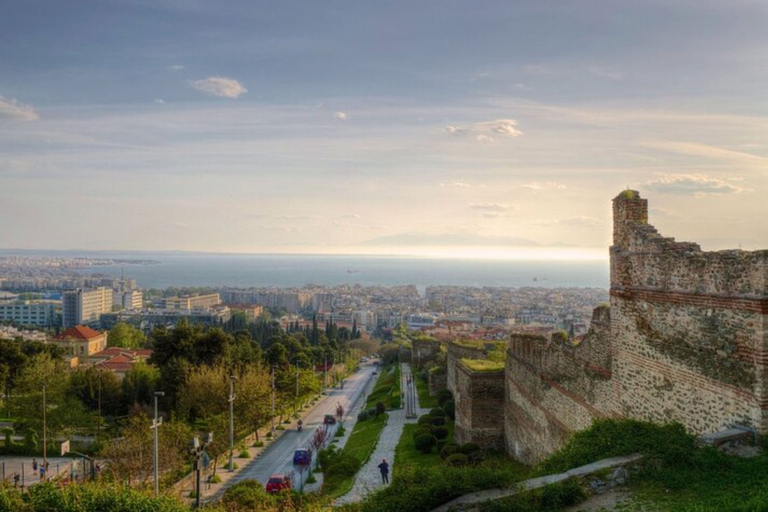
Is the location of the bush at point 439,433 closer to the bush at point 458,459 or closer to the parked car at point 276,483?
the bush at point 458,459

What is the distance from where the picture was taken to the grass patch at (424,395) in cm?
3304

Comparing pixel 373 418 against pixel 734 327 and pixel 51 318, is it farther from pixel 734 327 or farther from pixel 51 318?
pixel 51 318

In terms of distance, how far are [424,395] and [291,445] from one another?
1040 cm

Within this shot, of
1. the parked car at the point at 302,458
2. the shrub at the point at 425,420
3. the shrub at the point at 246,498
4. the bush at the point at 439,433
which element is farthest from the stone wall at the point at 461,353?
the shrub at the point at 246,498

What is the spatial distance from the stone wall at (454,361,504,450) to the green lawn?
10.6 meters

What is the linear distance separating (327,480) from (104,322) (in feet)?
427

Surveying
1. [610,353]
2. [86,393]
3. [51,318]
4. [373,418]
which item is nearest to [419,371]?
[373,418]

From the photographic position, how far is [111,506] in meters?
9.27

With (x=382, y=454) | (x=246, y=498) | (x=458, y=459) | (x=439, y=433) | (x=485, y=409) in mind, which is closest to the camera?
(x=246, y=498)

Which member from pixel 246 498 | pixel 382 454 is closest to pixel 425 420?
pixel 382 454

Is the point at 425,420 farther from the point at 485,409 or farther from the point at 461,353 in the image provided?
the point at 485,409

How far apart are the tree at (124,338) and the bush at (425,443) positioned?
4948 cm

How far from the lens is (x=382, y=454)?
23312 millimetres

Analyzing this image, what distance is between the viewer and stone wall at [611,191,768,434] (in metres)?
8.29
